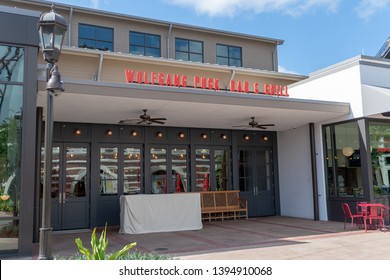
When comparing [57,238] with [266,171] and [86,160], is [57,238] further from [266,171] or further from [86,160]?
[266,171]

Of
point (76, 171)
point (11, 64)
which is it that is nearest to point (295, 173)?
point (76, 171)

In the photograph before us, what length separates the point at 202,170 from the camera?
43.0ft

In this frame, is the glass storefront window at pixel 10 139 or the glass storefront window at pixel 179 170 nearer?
the glass storefront window at pixel 10 139

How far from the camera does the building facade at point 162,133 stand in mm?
7328

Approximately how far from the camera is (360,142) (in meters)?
10.9

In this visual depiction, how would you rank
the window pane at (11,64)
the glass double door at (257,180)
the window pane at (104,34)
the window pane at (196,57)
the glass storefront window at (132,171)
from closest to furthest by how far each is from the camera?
the window pane at (11,64) → the glass storefront window at (132,171) → the glass double door at (257,180) → the window pane at (104,34) → the window pane at (196,57)

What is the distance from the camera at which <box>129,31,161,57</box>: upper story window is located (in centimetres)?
1566

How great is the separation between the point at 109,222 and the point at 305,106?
6.53 m

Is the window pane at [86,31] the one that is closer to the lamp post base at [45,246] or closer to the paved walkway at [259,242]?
the paved walkway at [259,242]

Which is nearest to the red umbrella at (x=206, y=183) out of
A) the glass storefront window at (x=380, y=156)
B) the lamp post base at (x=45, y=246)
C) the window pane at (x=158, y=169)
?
the window pane at (x=158, y=169)

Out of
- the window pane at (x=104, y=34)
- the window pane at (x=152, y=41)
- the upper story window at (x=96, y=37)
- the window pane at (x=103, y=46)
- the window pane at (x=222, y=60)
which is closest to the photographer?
the upper story window at (x=96, y=37)

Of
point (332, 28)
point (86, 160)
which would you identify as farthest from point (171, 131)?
point (332, 28)

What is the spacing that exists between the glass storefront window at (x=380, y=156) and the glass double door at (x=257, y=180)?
3897 mm

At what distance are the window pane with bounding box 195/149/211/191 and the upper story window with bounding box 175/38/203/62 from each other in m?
4.96
